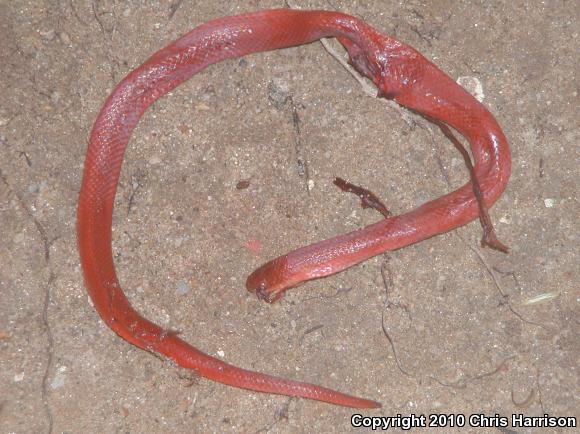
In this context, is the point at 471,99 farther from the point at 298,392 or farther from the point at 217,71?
the point at 298,392

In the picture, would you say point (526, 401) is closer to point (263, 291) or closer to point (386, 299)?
point (386, 299)

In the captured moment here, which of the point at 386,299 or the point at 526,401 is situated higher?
the point at 386,299

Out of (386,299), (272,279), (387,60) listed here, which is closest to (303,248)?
(272,279)

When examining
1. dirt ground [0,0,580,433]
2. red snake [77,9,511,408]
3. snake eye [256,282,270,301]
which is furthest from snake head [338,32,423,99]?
snake eye [256,282,270,301]

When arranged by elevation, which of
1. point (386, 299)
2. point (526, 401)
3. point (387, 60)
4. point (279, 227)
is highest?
point (387, 60)

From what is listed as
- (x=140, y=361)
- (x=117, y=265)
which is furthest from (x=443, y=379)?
(x=117, y=265)

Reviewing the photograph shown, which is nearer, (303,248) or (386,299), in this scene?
(303,248)

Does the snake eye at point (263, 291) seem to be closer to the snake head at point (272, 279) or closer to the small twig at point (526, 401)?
the snake head at point (272, 279)
